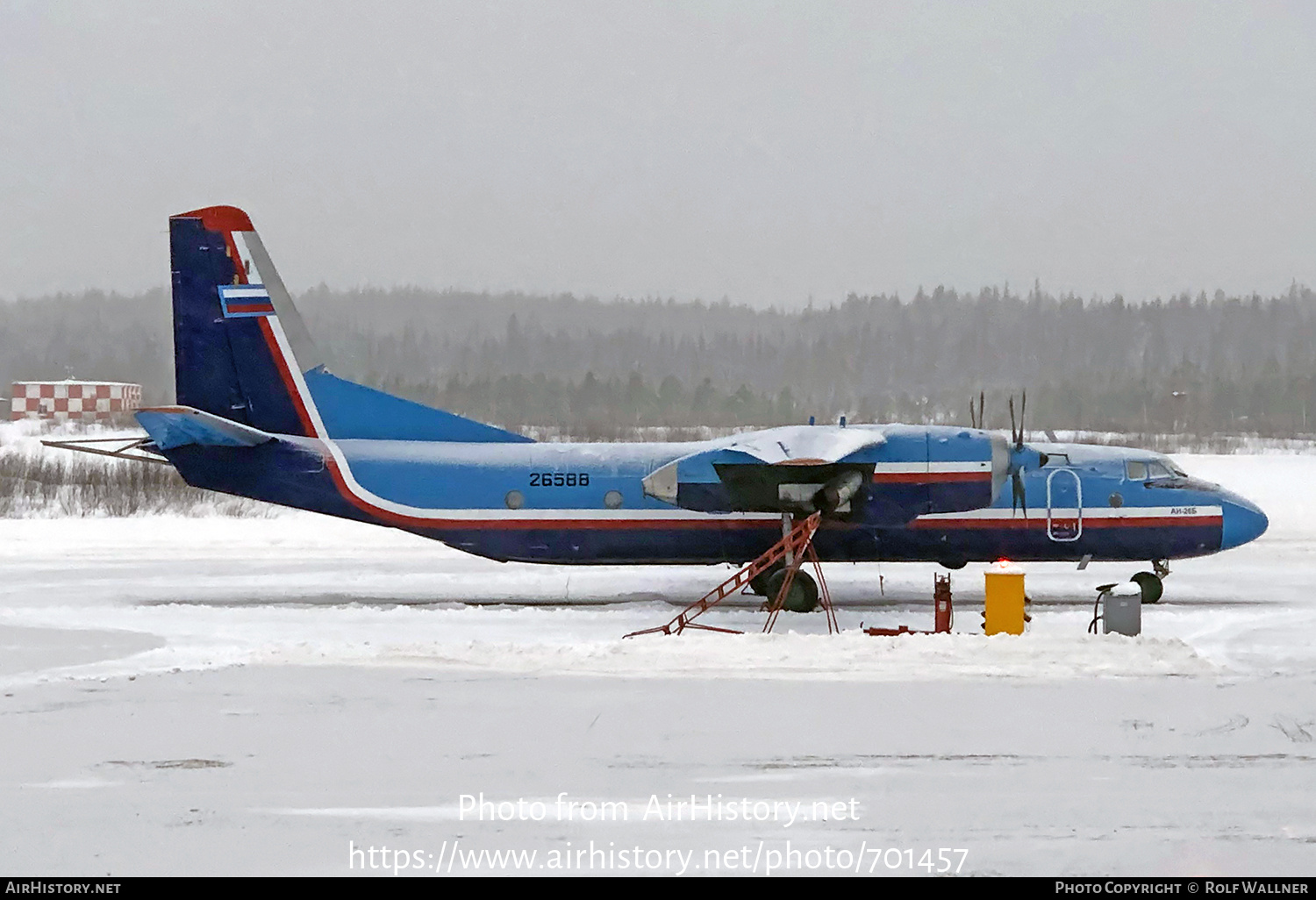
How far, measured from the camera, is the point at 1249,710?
37.8ft

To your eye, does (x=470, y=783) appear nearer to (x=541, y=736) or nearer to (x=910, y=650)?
(x=541, y=736)

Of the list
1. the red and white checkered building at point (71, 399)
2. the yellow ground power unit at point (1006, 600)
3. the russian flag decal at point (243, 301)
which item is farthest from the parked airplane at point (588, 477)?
the red and white checkered building at point (71, 399)

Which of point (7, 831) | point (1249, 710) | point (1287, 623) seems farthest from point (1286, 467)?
point (7, 831)

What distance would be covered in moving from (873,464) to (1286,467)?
34108 mm

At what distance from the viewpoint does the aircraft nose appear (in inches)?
787

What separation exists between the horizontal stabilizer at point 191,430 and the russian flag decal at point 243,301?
1.78m

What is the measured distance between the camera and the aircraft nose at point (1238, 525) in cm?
1998

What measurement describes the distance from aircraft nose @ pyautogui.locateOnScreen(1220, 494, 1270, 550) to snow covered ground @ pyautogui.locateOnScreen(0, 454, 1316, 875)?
107cm

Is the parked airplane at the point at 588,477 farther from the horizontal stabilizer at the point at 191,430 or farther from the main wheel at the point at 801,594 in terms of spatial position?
the main wheel at the point at 801,594

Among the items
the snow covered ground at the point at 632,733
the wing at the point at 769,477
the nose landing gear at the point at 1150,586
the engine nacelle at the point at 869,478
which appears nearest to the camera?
the snow covered ground at the point at 632,733

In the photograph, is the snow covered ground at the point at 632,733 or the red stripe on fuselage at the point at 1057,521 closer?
the snow covered ground at the point at 632,733

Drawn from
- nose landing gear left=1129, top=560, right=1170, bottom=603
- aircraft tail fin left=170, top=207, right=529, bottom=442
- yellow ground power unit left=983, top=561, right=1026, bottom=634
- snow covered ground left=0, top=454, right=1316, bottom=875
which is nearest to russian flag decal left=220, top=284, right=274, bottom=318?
aircraft tail fin left=170, top=207, right=529, bottom=442

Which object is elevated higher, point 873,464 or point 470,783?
point 873,464

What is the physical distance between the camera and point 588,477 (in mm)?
19469
